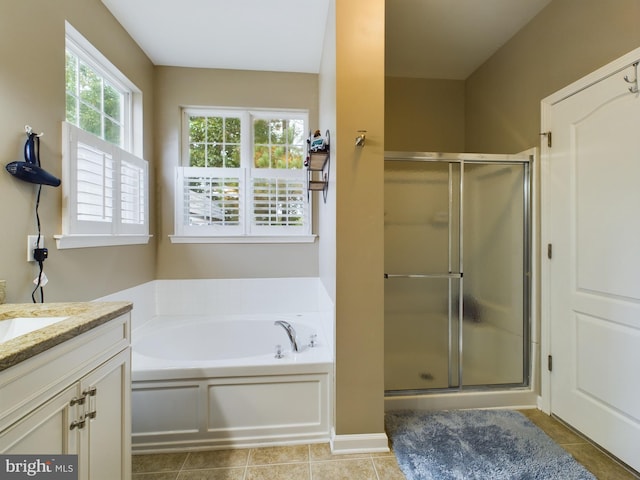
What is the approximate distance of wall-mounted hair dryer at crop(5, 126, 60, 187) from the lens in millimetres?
1244

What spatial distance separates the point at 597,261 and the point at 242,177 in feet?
8.29

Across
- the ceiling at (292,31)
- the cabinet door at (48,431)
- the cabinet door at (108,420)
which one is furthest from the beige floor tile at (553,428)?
the ceiling at (292,31)

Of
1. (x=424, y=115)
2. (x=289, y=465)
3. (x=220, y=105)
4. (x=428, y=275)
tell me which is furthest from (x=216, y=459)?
(x=424, y=115)

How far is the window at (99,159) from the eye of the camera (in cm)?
159

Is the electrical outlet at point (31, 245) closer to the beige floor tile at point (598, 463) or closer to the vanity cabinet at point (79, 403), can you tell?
the vanity cabinet at point (79, 403)

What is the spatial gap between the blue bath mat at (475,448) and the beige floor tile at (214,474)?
83 cm

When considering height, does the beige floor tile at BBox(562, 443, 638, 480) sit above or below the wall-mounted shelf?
→ below

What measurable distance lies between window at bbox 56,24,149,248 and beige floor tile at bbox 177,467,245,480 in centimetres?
134

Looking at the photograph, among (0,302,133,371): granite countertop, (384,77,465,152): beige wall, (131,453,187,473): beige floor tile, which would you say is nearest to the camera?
(0,302,133,371): granite countertop

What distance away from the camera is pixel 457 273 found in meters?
2.03

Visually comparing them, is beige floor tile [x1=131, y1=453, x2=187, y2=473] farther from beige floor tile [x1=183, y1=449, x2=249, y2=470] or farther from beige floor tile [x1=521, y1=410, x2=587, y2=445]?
beige floor tile [x1=521, y1=410, x2=587, y2=445]

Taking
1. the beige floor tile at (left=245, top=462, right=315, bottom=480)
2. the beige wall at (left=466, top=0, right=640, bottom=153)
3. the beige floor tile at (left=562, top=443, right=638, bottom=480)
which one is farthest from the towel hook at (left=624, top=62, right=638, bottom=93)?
the beige floor tile at (left=245, top=462, right=315, bottom=480)

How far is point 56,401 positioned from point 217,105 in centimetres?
240

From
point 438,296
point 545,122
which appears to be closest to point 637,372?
point 438,296
